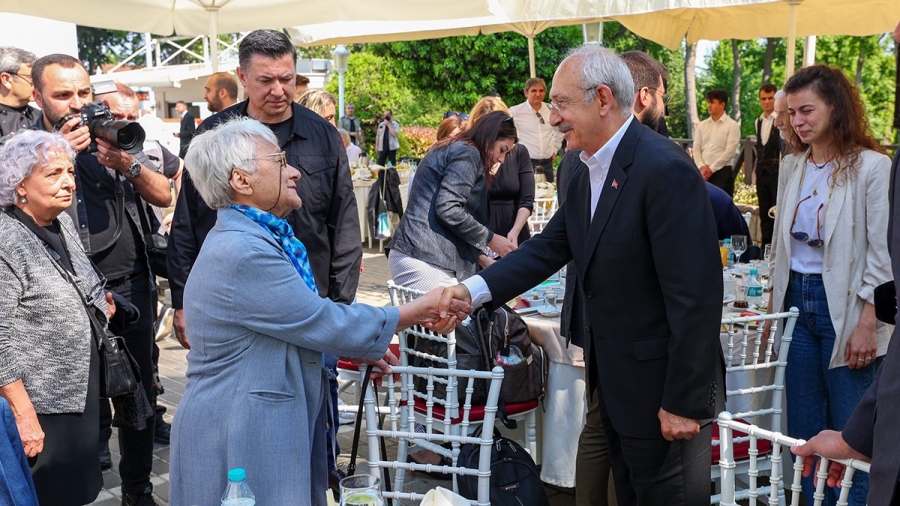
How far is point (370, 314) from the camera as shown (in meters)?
2.56

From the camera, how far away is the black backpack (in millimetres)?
3264

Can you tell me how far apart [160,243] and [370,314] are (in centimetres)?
241

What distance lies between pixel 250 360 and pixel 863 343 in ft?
7.82

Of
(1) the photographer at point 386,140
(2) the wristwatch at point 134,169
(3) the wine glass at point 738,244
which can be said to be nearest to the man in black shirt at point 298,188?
(2) the wristwatch at point 134,169

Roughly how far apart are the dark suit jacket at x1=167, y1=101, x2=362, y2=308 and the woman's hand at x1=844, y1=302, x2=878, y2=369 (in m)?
2.01

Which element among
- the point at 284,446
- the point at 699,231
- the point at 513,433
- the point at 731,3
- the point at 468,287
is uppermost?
the point at 731,3

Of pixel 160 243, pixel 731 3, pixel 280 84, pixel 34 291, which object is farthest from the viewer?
pixel 731 3

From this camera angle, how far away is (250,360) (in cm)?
239

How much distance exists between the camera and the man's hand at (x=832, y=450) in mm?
2080

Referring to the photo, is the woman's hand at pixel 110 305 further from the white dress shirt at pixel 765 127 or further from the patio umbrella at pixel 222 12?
the white dress shirt at pixel 765 127

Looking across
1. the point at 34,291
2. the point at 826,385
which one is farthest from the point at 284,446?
the point at 826,385

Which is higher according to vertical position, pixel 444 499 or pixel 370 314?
pixel 370 314

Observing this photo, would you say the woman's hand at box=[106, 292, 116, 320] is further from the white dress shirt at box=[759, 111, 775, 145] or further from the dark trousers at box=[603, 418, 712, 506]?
the white dress shirt at box=[759, 111, 775, 145]

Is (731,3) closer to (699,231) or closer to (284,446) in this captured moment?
(699,231)
